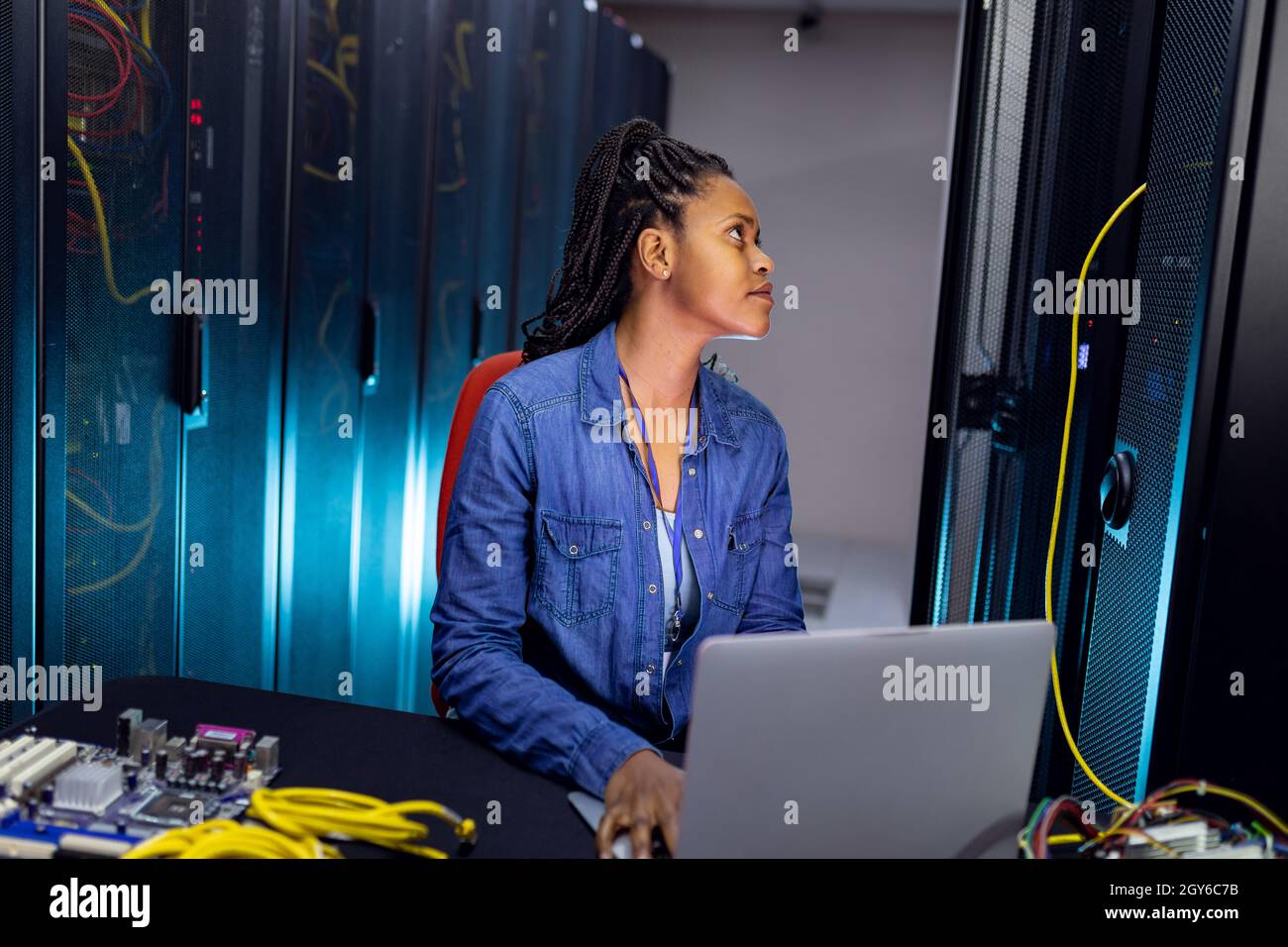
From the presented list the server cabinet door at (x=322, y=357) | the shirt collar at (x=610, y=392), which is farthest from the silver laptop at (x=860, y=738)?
the server cabinet door at (x=322, y=357)

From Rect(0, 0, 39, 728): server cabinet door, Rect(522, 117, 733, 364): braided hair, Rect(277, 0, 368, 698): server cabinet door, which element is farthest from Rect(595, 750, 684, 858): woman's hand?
Rect(277, 0, 368, 698): server cabinet door

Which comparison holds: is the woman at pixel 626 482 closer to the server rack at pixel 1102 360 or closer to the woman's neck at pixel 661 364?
the woman's neck at pixel 661 364

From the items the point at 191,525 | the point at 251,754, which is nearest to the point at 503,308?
the point at 191,525

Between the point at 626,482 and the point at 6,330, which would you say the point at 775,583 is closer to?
the point at 626,482

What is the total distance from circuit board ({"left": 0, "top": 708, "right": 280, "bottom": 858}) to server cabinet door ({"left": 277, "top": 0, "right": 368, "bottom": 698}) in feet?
5.24

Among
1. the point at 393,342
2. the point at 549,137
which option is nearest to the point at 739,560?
the point at 393,342

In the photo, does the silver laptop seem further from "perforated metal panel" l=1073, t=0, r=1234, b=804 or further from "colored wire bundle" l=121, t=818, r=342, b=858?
"perforated metal panel" l=1073, t=0, r=1234, b=804

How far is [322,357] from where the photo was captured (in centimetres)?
270

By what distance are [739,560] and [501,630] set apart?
16.3 inches

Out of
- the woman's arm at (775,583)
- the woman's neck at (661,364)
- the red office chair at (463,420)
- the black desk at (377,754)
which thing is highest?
the woman's neck at (661,364)

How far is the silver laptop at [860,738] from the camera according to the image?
2.63 feet

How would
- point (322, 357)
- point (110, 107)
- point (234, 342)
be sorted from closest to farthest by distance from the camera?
1. point (110, 107)
2. point (234, 342)
3. point (322, 357)

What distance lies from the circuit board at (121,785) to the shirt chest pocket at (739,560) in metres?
0.72

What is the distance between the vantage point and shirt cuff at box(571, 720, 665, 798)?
1.10m
